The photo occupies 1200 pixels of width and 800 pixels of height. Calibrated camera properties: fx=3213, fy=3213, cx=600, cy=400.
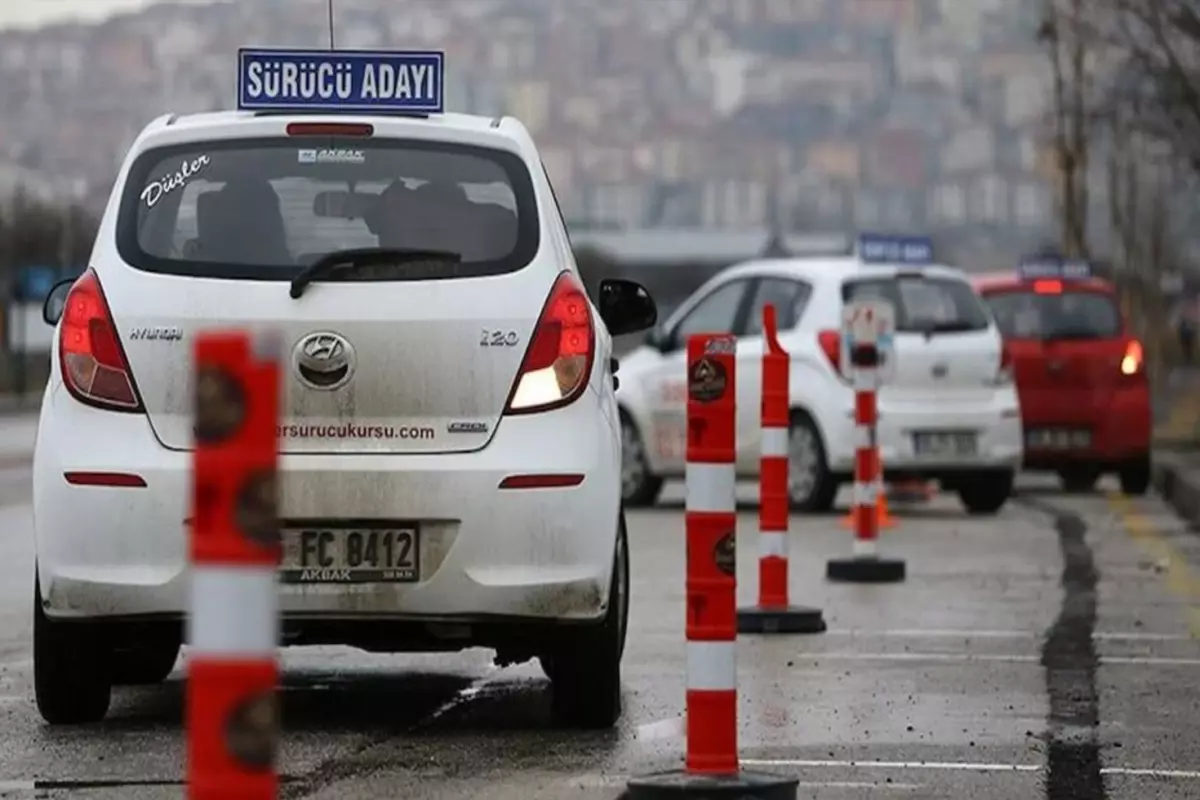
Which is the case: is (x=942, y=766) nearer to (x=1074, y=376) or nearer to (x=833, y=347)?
(x=833, y=347)

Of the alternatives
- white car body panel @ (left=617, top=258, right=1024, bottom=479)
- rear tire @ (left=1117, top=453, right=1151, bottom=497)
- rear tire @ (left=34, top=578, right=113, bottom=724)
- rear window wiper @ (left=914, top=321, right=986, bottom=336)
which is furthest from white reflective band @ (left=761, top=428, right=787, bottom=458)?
rear tire @ (left=1117, top=453, right=1151, bottom=497)

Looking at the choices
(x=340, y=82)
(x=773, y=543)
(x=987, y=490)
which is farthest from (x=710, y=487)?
(x=987, y=490)

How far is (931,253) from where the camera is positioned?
25.1m

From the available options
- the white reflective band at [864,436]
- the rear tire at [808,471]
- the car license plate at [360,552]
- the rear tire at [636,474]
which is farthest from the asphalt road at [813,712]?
the rear tire at [636,474]

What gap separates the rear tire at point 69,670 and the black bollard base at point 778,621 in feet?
11.7

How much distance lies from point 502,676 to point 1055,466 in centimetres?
1412

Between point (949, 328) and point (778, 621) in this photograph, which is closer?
point (778, 621)

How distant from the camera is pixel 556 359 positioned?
8516mm

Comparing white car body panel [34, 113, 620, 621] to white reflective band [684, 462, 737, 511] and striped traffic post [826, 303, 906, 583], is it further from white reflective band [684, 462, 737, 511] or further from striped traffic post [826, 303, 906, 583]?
striped traffic post [826, 303, 906, 583]

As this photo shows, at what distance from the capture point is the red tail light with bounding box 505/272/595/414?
27.9 feet

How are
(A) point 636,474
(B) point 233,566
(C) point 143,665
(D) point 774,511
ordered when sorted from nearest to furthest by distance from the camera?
(B) point 233,566
(C) point 143,665
(D) point 774,511
(A) point 636,474

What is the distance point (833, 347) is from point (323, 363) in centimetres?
1188


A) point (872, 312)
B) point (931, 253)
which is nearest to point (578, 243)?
point (931, 253)

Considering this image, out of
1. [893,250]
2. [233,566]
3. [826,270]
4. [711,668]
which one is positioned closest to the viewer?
[233,566]
